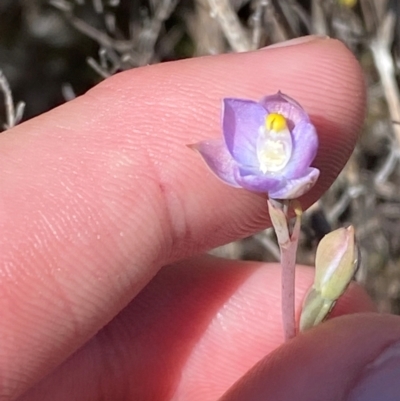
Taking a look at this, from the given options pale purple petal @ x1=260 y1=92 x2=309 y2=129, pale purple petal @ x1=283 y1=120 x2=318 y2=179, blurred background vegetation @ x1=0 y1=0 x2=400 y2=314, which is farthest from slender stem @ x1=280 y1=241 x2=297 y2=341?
blurred background vegetation @ x1=0 y1=0 x2=400 y2=314

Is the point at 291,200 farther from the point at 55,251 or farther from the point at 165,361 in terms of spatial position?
the point at 165,361

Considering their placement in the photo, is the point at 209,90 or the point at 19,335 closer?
the point at 19,335

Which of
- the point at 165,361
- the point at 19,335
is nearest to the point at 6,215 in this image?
the point at 19,335

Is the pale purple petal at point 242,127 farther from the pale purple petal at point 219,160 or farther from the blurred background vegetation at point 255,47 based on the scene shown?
the blurred background vegetation at point 255,47

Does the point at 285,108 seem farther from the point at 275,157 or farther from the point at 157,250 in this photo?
the point at 157,250

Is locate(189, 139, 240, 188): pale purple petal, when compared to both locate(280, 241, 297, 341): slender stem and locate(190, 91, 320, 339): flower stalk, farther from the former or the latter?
locate(280, 241, 297, 341): slender stem

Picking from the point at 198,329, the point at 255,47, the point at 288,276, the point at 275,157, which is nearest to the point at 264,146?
the point at 275,157

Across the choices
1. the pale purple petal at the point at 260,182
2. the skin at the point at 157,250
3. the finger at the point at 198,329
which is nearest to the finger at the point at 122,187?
the skin at the point at 157,250
